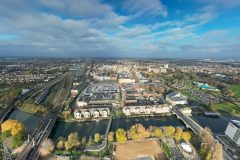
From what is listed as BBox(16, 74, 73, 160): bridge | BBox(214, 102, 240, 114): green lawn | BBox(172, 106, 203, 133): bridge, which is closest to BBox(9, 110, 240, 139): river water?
BBox(172, 106, 203, 133): bridge

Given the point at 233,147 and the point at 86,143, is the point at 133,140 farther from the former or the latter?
the point at 233,147

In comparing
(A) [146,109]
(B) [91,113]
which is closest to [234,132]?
(A) [146,109]

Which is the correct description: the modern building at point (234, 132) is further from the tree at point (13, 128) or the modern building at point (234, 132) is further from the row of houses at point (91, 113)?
the tree at point (13, 128)

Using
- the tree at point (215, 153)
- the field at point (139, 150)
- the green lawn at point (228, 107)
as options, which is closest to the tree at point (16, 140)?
the field at point (139, 150)

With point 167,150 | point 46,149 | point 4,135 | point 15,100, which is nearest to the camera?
point 46,149

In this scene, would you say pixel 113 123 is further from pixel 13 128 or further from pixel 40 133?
pixel 13 128

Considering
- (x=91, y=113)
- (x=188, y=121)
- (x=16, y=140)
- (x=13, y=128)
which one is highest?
(x=13, y=128)
